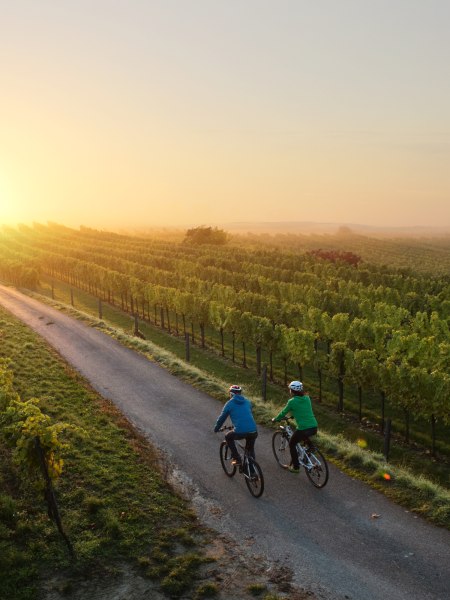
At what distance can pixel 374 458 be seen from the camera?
51.2 ft

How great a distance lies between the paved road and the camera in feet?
31.4

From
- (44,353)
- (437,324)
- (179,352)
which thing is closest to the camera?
(44,353)

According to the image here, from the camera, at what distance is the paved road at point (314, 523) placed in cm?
957

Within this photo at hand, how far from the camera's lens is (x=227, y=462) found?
1419cm

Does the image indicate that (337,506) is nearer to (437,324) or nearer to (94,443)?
(94,443)

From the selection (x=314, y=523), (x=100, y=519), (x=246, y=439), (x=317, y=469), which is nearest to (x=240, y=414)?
(x=246, y=439)

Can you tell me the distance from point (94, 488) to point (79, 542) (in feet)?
7.55

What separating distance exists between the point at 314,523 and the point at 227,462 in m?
3.40

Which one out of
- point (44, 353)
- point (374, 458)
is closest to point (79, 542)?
point (374, 458)

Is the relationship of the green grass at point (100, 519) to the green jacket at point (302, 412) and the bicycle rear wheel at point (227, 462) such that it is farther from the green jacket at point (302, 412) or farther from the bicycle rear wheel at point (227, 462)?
the green jacket at point (302, 412)

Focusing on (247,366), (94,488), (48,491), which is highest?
(48,491)

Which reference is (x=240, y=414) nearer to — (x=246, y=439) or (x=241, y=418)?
(x=241, y=418)

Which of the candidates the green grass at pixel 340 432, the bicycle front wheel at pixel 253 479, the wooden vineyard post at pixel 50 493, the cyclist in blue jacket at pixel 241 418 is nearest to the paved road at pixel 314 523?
the bicycle front wheel at pixel 253 479

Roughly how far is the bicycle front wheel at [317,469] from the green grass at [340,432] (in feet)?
5.21
